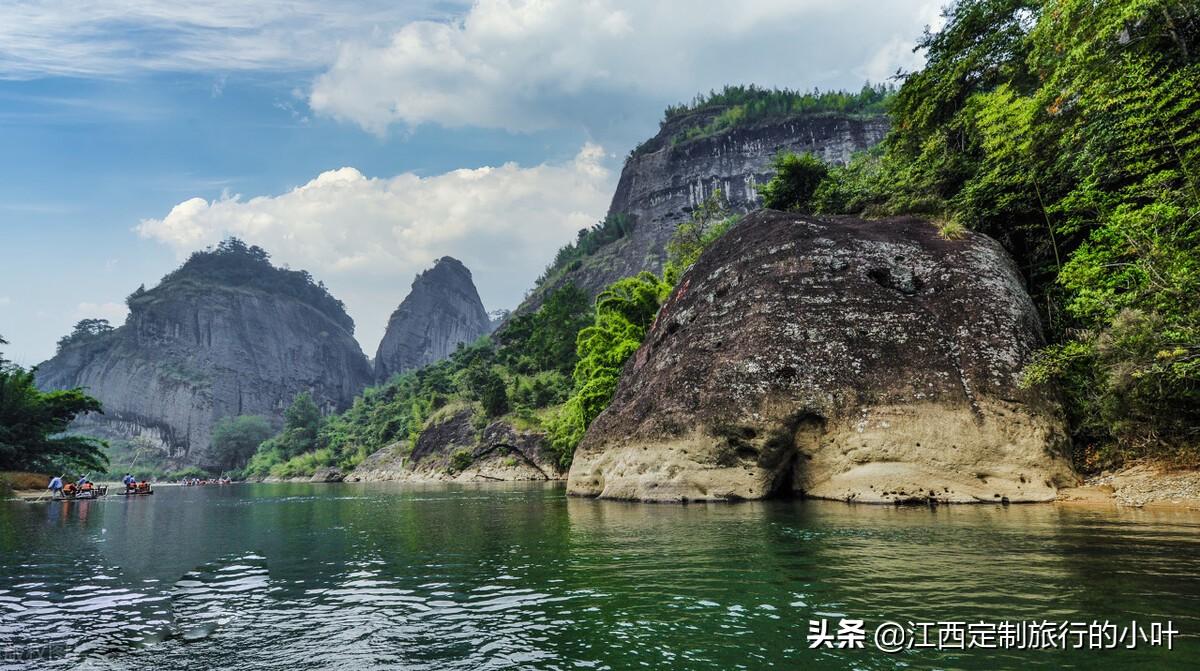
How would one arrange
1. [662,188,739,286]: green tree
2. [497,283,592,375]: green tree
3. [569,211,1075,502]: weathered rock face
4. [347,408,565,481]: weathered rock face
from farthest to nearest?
1. [497,283,592,375]: green tree
2. [347,408,565,481]: weathered rock face
3. [662,188,739,286]: green tree
4. [569,211,1075,502]: weathered rock face

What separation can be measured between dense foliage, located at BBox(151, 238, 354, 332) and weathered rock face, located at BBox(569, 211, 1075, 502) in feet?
593

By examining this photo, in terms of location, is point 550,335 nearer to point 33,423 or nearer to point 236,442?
point 33,423

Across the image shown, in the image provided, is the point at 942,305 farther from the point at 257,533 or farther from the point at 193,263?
the point at 193,263

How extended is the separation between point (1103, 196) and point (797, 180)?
1884 centimetres

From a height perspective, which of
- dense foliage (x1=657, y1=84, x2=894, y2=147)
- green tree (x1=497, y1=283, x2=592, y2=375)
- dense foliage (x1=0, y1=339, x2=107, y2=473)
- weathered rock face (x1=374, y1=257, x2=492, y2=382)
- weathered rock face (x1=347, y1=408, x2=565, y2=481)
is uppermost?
dense foliage (x1=657, y1=84, x2=894, y2=147)

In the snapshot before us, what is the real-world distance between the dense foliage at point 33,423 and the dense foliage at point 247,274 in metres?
144

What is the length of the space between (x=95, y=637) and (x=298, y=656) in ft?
8.39

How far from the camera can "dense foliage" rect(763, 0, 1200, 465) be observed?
40.9 feet

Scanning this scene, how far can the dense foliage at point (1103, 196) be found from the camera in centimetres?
1246

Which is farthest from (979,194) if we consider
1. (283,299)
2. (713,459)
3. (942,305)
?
(283,299)

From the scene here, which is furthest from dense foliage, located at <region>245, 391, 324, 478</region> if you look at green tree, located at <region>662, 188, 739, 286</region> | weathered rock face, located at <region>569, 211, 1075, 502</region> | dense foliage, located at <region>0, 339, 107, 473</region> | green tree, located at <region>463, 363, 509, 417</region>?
weathered rock face, located at <region>569, 211, 1075, 502</region>

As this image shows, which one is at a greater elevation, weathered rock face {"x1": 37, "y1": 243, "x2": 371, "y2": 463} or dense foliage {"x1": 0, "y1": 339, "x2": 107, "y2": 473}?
weathered rock face {"x1": 37, "y1": 243, "x2": 371, "y2": 463}

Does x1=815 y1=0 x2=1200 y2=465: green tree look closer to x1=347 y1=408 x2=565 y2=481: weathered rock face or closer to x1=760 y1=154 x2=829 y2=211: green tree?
x1=760 y1=154 x2=829 y2=211: green tree

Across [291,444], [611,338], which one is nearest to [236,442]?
[291,444]
